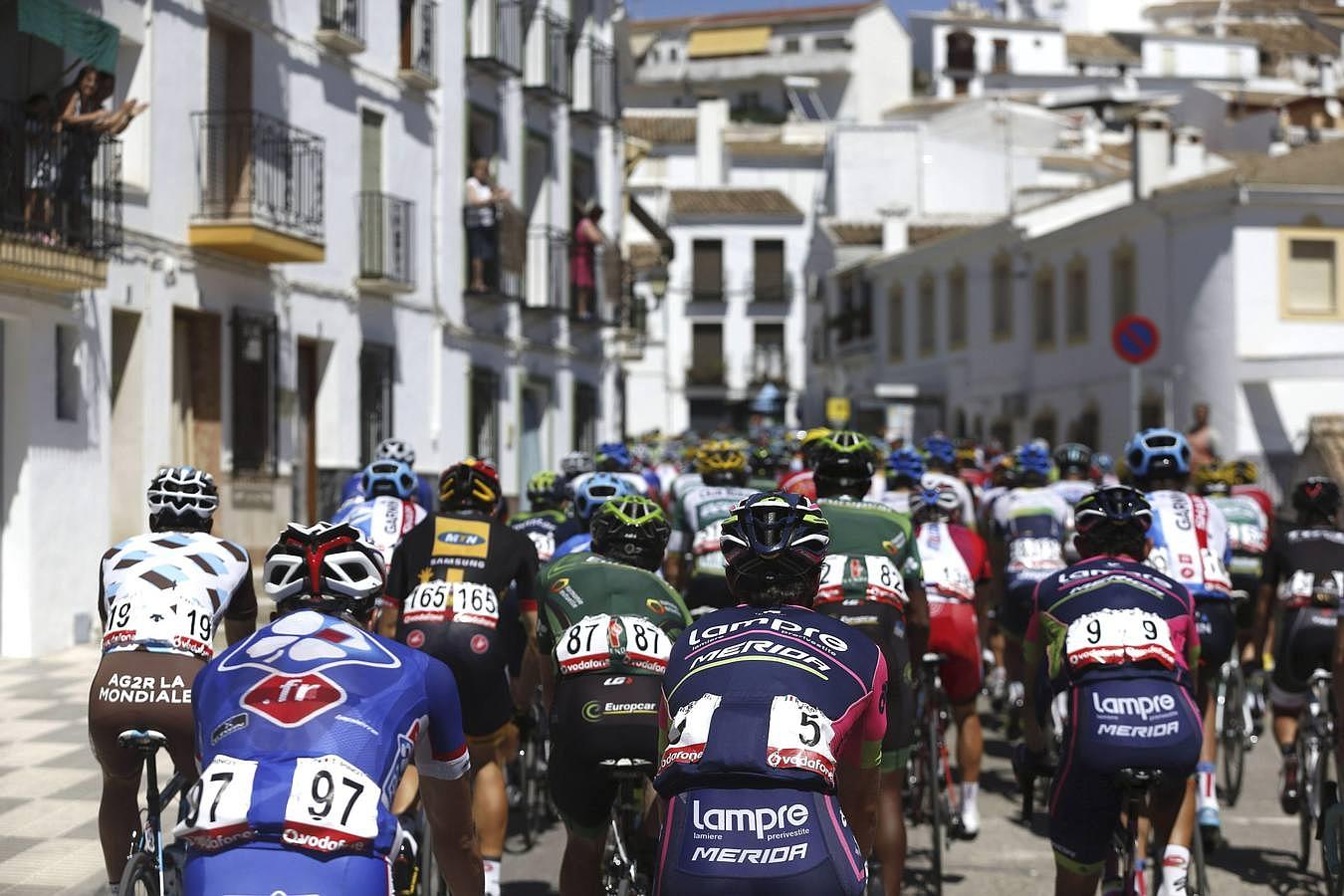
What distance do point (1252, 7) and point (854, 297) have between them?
46839 millimetres

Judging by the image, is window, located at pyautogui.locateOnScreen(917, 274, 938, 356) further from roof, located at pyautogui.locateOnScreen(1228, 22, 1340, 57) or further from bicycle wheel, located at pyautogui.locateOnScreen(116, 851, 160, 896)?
bicycle wheel, located at pyautogui.locateOnScreen(116, 851, 160, 896)

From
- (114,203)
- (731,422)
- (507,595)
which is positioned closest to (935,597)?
(507,595)

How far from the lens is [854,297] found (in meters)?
58.6

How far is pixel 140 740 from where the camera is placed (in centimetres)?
695

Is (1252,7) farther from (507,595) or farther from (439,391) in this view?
(507,595)

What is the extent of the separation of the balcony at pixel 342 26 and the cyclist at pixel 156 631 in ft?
50.0

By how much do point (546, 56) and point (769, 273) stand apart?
4020 centimetres

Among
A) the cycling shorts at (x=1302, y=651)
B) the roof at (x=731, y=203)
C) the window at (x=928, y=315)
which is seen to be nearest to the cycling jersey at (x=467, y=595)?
the cycling shorts at (x=1302, y=651)

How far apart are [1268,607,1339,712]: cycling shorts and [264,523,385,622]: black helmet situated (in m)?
7.10

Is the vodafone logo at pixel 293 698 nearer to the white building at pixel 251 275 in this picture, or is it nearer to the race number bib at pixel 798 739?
the race number bib at pixel 798 739

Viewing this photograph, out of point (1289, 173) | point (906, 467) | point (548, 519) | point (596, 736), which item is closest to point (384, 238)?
point (548, 519)

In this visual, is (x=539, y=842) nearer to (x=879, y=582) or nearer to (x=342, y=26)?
(x=879, y=582)

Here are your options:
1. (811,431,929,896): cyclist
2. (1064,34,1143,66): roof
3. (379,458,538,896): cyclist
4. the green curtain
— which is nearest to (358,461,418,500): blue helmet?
(379,458,538,896): cyclist

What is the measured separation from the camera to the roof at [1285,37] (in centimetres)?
9000
